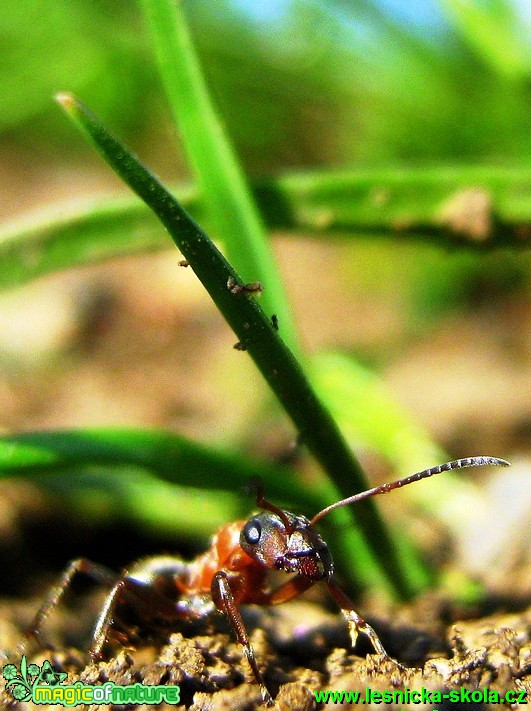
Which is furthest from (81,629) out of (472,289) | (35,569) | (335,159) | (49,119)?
(49,119)

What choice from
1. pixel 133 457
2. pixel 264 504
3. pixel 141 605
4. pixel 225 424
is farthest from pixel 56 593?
pixel 225 424

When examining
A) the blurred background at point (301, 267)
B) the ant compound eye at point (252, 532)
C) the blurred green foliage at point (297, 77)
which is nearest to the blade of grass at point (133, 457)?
the ant compound eye at point (252, 532)

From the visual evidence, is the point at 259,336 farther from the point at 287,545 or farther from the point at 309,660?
the point at 309,660

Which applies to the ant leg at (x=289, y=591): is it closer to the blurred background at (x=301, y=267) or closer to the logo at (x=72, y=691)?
the logo at (x=72, y=691)

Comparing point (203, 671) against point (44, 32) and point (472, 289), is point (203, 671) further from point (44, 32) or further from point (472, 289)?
point (44, 32)

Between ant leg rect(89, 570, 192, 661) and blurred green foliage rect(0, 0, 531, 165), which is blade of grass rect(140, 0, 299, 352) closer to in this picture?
ant leg rect(89, 570, 192, 661)

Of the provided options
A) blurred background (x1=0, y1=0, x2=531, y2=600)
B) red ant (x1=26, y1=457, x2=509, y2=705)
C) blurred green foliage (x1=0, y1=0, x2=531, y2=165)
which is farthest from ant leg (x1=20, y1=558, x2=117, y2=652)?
blurred green foliage (x1=0, y1=0, x2=531, y2=165)
